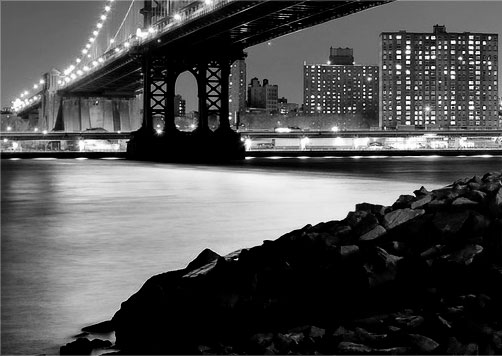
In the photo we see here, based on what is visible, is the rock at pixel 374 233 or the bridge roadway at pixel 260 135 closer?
the rock at pixel 374 233

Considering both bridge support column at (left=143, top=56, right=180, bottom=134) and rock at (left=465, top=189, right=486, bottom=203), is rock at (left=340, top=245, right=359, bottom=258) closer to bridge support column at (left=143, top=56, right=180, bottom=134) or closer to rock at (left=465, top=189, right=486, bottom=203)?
rock at (left=465, top=189, right=486, bottom=203)

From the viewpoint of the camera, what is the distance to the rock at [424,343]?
482 cm

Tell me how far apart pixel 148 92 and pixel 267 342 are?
182ft

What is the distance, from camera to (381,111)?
6796 inches

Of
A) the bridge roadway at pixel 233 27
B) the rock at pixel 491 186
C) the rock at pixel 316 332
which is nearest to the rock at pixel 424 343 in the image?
the rock at pixel 316 332

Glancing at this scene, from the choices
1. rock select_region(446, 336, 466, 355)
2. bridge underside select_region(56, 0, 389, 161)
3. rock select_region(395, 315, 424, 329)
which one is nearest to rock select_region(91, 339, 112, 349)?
rock select_region(395, 315, 424, 329)

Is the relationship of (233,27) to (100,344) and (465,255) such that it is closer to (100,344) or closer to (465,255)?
(465,255)

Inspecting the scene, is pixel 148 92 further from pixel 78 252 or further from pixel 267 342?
pixel 267 342

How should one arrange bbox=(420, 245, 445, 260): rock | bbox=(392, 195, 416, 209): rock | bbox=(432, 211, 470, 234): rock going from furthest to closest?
bbox=(392, 195, 416, 209): rock < bbox=(432, 211, 470, 234): rock < bbox=(420, 245, 445, 260): rock

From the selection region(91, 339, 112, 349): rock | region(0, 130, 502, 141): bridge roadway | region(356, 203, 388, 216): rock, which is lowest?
region(0, 130, 502, 141): bridge roadway

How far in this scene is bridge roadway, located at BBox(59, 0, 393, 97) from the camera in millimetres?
39719

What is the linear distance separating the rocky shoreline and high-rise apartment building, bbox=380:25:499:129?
165911 millimetres

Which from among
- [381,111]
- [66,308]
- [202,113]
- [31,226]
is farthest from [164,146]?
[381,111]

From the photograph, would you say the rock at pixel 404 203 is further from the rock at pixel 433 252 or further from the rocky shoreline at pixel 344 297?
the rock at pixel 433 252
